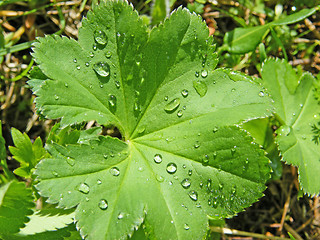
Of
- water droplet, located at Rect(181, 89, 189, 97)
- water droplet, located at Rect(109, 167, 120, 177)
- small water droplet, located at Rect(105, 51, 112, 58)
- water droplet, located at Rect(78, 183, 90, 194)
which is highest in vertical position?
small water droplet, located at Rect(105, 51, 112, 58)

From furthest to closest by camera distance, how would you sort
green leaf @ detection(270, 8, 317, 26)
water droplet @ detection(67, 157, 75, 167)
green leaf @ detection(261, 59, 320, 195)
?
1. green leaf @ detection(270, 8, 317, 26)
2. green leaf @ detection(261, 59, 320, 195)
3. water droplet @ detection(67, 157, 75, 167)

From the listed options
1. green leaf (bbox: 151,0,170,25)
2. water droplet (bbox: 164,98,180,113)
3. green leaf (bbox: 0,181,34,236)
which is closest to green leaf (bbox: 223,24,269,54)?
green leaf (bbox: 151,0,170,25)

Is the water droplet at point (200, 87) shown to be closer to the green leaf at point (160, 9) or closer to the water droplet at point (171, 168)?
the water droplet at point (171, 168)

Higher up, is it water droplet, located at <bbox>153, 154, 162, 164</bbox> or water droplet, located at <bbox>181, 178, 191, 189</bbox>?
water droplet, located at <bbox>153, 154, 162, 164</bbox>

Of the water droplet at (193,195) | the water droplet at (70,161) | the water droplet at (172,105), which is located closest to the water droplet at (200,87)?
the water droplet at (172,105)

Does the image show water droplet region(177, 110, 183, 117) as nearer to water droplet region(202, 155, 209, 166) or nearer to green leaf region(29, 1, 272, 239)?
green leaf region(29, 1, 272, 239)

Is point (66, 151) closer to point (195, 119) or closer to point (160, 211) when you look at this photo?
point (160, 211)

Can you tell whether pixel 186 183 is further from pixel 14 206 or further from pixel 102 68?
pixel 14 206

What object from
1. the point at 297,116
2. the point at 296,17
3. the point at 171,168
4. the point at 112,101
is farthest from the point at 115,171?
the point at 296,17
